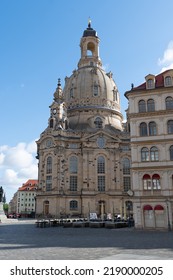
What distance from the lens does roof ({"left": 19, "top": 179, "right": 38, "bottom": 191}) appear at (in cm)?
14212

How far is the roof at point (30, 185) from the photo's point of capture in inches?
5595

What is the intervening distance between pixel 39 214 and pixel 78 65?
1872 inches

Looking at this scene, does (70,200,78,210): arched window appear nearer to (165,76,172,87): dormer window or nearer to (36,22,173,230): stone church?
(36,22,173,230): stone church

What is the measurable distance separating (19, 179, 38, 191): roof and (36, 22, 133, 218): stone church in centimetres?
6203

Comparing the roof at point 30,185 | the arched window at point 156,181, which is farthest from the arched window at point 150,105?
the roof at point 30,185

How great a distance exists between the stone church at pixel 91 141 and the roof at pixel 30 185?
199ft

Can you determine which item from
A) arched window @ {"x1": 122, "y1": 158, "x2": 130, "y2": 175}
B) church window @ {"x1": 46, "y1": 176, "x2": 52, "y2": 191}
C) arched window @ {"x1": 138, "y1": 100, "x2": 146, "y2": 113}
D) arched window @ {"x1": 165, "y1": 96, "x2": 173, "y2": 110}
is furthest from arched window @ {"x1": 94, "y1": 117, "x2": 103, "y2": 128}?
arched window @ {"x1": 165, "y1": 96, "x2": 173, "y2": 110}

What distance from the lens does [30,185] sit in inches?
5630

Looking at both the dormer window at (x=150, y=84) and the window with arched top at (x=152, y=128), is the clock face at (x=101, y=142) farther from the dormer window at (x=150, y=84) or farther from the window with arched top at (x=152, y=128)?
the window with arched top at (x=152, y=128)

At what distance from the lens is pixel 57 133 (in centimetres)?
7856

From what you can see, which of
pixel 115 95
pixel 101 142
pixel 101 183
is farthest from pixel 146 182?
pixel 115 95

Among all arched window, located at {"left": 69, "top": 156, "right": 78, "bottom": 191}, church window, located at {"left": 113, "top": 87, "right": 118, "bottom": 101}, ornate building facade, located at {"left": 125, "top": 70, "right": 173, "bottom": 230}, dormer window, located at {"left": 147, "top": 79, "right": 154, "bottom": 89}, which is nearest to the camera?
ornate building facade, located at {"left": 125, "top": 70, "right": 173, "bottom": 230}

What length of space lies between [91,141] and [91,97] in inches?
599

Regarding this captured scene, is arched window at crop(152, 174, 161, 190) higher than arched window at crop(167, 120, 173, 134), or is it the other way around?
arched window at crop(167, 120, 173, 134)
